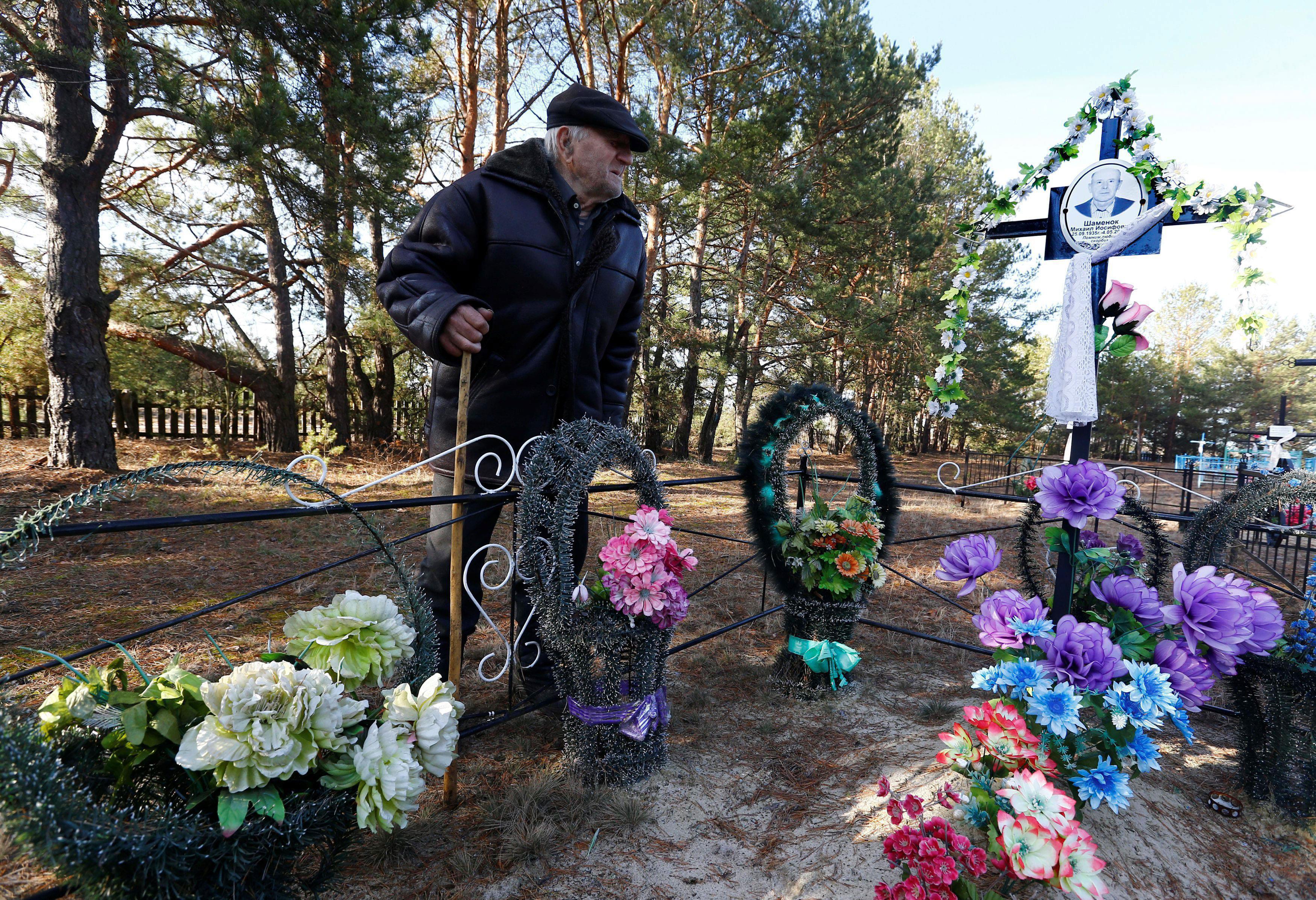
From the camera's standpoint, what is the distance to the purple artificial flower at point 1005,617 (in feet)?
6.59

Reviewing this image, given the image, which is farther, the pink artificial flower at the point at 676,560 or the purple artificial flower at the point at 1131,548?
the purple artificial flower at the point at 1131,548

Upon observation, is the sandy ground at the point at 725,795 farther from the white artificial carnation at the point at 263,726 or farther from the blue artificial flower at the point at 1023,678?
the blue artificial flower at the point at 1023,678

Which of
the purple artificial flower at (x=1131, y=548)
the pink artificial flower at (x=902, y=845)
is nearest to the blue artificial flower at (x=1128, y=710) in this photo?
the pink artificial flower at (x=902, y=845)

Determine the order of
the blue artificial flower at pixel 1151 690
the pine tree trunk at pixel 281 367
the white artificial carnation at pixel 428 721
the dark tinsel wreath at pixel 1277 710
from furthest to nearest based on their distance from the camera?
the pine tree trunk at pixel 281 367 → the dark tinsel wreath at pixel 1277 710 → the blue artificial flower at pixel 1151 690 → the white artificial carnation at pixel 428 721

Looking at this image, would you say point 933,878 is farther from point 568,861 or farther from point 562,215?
point 562,215

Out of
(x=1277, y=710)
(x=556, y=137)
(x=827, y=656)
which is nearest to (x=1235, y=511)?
(x=1277, y=710)

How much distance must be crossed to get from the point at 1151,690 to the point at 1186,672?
26 cm

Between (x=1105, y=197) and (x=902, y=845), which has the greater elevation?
(x=1105, y=197)

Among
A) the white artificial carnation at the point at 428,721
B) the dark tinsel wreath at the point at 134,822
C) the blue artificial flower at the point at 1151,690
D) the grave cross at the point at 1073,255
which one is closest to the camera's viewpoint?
the dark tinsel wreath at the point at 134,822

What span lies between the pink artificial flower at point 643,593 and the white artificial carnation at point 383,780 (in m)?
0.84

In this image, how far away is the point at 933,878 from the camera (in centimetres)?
157

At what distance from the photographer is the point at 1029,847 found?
1.56 m

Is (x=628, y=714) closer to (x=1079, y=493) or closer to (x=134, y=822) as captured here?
(x=134, y=822)

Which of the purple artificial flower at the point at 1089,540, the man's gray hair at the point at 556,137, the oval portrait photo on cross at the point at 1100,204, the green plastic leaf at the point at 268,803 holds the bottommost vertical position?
the green plastic leaf at the point at 268,803
